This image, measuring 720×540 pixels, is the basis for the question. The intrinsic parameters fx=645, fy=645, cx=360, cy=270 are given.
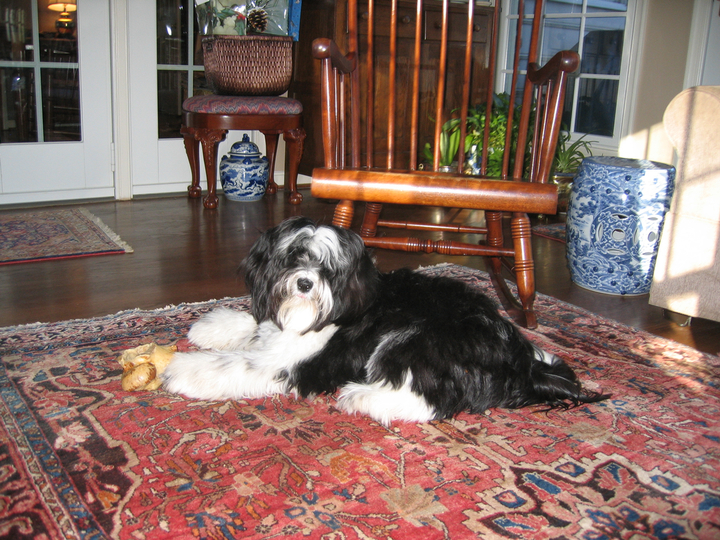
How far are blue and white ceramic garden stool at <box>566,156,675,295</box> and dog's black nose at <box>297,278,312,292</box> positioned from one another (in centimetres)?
162

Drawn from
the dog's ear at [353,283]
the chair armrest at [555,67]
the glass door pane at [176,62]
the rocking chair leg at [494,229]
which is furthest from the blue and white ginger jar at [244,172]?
the dog's ear at [353,283]

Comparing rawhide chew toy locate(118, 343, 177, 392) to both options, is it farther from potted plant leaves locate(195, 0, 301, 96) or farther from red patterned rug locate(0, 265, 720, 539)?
potted plant leaves locate(195, 0, 301, 96)

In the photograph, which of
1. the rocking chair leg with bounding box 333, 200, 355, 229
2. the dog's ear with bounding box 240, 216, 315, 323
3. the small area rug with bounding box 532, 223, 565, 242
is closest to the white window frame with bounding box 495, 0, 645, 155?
the small area rug with bounding box 532, 223, 565, 242

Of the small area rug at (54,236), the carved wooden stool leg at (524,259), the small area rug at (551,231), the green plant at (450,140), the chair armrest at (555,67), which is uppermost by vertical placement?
the chair armrest at (555,67)

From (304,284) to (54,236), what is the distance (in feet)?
7.10

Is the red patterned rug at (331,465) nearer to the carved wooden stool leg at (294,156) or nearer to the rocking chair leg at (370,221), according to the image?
the rocking chair leg at (370,221)

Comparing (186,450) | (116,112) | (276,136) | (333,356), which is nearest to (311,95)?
(276,136)

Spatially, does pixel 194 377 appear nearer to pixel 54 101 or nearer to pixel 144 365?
pixel 144 365

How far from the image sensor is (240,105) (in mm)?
3795

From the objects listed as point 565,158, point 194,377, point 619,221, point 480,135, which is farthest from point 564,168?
point 194,377

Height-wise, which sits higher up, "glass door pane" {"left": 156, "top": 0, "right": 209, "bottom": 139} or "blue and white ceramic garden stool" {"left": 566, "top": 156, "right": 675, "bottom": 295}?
"glass door pane" {"left": 156, "top": 0, "right": 209, "bottom": 139}

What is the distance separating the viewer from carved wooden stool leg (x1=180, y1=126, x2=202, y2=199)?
4.06 meters

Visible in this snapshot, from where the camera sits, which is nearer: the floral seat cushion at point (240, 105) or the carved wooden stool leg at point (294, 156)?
the floral seat cushion at point (240, 105)

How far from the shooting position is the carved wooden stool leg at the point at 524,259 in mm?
2199
